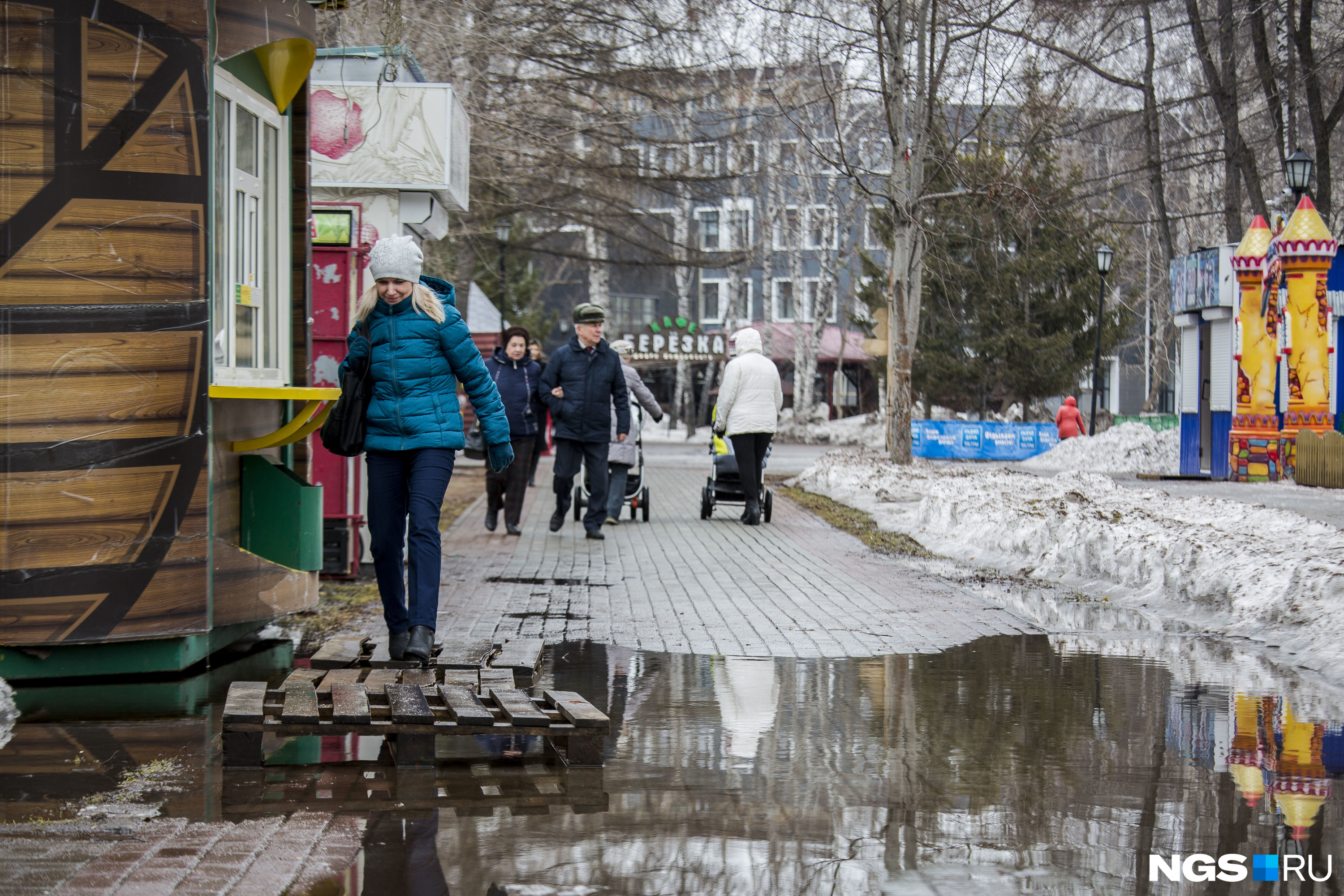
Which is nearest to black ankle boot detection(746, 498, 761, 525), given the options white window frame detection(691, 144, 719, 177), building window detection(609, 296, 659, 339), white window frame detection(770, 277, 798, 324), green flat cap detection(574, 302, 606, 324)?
green flat cap detection(574, 302, 606, 324)

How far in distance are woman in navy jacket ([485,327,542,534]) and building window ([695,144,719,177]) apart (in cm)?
1050

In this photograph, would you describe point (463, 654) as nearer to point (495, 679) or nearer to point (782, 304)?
point (495, 679)

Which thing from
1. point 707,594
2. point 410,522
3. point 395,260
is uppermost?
point 395,260

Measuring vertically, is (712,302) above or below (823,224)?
below

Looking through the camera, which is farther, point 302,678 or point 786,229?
point 786,229

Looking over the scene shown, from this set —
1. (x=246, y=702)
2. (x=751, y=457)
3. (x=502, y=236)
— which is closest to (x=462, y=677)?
(x=246, y=702)

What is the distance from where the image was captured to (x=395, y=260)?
6574 mm

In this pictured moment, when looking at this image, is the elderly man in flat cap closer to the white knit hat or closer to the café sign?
the white knit hat

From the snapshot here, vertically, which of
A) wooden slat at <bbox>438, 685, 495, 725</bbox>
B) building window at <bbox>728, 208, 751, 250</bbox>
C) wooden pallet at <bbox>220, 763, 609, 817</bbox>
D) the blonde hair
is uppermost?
building window at <bbox>728, 208, 751, 250</bbox>

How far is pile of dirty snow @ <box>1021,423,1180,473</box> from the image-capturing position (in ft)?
87.6

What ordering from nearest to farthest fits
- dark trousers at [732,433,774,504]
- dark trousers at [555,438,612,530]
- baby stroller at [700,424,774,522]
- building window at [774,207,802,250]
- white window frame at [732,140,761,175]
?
dark trousers at [555,438,612,530] < dark trousers at [732,433,774,504] < baby stroller at [700,424,774,522] < white window frame at [732,140,761,175] < building window at [774,207,802,250]

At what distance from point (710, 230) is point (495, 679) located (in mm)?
57151

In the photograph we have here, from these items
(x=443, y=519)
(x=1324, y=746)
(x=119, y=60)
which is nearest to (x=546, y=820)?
(x=1324, y=746)

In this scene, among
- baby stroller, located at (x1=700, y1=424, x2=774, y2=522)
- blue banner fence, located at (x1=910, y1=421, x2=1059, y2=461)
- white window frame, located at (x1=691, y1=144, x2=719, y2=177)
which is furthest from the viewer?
blue banner fence, located at (x1=910, y1=421, x2=1059, y2=461)
